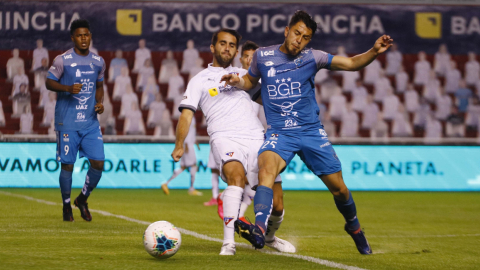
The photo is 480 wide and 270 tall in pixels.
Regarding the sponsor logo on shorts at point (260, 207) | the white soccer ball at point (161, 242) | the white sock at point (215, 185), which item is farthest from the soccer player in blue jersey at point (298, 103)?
the white sock at point (215, 185)

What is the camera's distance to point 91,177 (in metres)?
7.37

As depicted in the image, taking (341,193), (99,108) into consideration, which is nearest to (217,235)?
(341,193)

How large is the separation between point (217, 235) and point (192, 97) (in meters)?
1.61

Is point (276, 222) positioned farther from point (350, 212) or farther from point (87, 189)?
point (87, 189)

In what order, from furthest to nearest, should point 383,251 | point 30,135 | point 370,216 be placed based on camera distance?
point 30,135, point 370,216, point 383,251

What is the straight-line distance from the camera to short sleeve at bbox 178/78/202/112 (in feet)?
16.8

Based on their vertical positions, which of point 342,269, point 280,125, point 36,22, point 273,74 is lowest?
point 342,269

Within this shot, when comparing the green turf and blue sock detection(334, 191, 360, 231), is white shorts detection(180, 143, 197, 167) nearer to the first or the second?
the green turf

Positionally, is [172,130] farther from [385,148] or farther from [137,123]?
[385,148]

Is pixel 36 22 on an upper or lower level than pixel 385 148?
upper

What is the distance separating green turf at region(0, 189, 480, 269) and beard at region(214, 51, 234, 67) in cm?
142

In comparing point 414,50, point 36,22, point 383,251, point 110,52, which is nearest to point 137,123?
point 110,52

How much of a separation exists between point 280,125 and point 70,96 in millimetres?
3257

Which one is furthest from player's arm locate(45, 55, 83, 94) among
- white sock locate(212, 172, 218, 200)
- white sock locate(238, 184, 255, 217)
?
white sock locate(212, 172, 218, 200)
